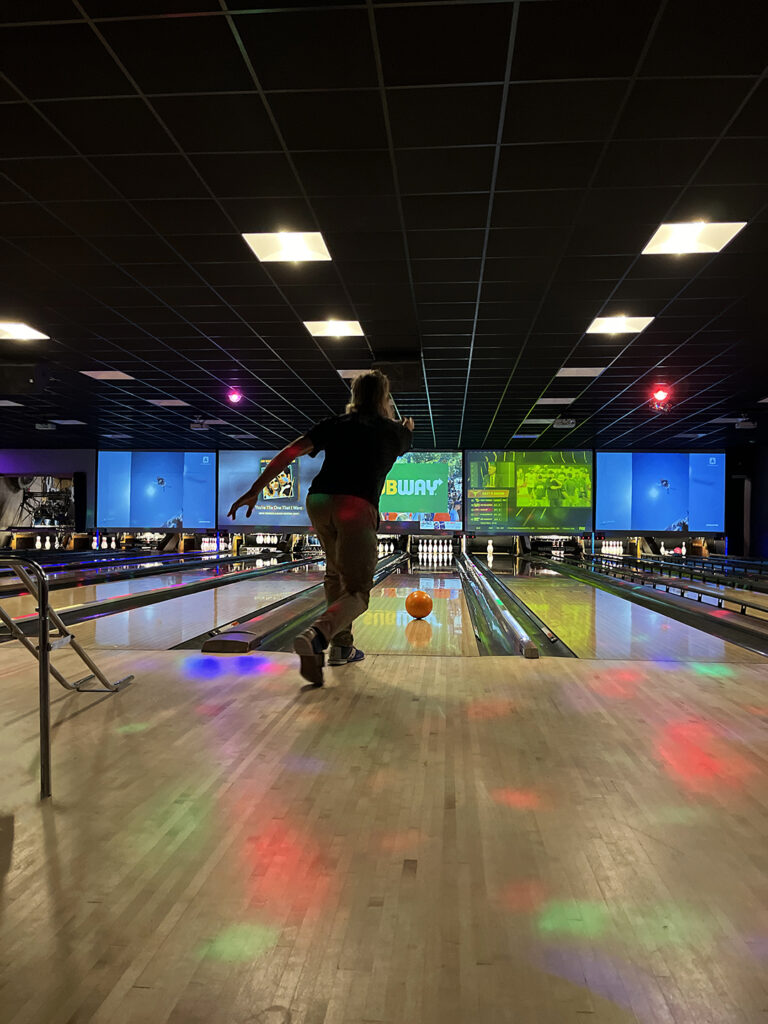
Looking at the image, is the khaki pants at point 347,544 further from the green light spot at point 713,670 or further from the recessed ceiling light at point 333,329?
Answer: the recessed ceiling light at point 333,329

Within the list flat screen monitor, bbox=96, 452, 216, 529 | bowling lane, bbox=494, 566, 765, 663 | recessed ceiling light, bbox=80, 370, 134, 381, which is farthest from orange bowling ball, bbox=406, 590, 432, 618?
flat screen monitor, bbox=96, 452, 216, 529

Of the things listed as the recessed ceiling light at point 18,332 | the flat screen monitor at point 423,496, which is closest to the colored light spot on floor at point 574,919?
the recessed ceiling light at point 18,332

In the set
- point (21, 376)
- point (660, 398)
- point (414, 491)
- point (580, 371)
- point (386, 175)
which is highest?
point (386, 175)

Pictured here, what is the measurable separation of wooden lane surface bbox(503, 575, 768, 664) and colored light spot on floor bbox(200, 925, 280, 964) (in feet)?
9.82

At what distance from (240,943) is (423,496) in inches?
672

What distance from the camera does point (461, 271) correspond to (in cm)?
650

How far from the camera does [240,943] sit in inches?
41.6

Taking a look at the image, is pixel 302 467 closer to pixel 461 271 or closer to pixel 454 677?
pixel 461 271

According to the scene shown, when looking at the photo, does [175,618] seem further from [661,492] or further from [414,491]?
[661,492]

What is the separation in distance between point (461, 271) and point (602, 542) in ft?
42.9

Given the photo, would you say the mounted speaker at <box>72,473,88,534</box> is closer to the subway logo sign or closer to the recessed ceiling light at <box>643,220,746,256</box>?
the subway logo sign

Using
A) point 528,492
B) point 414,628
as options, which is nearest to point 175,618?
point 414,628

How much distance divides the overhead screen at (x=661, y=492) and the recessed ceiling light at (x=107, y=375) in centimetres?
1226

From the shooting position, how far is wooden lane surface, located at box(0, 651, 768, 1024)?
Answer: 37.4 inches
